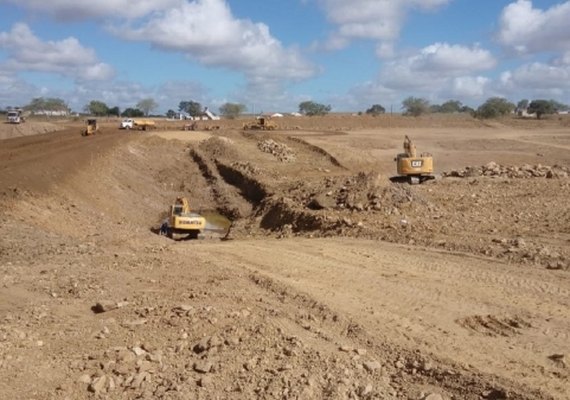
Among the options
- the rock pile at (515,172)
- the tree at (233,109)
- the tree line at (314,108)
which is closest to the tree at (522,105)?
the tree line at (314,108)

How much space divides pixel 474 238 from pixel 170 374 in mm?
9205

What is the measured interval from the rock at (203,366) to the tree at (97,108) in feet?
408

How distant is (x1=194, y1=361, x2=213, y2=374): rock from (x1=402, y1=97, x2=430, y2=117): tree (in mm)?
121155

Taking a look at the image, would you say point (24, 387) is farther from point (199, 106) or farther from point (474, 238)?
point (199, 106)

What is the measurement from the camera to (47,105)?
126m

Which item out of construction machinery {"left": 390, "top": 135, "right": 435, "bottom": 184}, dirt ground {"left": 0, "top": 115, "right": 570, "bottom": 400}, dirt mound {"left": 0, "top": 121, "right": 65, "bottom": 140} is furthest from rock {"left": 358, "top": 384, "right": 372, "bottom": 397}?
dirt mound {"left": 0, "top": 121, "right": 65, "bottom": 140}

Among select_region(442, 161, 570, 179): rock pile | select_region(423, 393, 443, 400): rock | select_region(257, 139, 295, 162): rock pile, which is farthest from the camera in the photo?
select_region(257, 139, 295, 162): rock pile

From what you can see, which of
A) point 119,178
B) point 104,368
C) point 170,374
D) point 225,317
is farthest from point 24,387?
point 119,178

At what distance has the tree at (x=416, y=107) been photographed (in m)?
125

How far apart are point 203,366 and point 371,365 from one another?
1689 mm

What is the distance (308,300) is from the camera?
927cm

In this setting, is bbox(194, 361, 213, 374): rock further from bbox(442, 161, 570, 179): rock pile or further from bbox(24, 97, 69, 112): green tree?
bbox(24, 97, 69, 112): green tree

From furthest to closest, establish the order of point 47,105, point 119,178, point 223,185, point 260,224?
point 47,105 → point 223,185 → point 119,178 → point 260,224

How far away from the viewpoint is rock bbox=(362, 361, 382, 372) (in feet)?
22.6
